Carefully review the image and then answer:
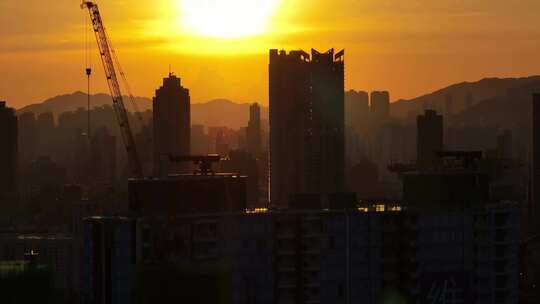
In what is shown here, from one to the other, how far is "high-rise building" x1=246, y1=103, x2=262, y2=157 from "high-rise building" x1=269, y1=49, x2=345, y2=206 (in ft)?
71.2

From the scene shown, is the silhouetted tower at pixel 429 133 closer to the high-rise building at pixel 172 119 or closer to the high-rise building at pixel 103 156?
the high-rise building at pixel 172 119

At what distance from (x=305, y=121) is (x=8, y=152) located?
99.0ft

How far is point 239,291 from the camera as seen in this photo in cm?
3206

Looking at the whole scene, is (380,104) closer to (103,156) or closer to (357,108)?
(357,108)

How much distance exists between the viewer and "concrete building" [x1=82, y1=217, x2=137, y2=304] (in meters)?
32.2

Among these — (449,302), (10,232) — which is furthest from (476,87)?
(449,302)

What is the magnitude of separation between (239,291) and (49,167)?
85.4m

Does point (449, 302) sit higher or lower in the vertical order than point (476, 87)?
lower

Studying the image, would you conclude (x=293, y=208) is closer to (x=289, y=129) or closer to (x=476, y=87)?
(x=289, y=129)

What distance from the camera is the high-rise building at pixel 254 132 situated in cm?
12356

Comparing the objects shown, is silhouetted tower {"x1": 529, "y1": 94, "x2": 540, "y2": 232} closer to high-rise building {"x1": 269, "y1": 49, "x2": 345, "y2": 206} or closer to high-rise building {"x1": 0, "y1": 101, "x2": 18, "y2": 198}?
high-rise building {"x1": 269, "y1": 49, "x2": 345, "y2": 206}

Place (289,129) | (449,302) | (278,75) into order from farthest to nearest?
(278,75), (289,129), (449,302)

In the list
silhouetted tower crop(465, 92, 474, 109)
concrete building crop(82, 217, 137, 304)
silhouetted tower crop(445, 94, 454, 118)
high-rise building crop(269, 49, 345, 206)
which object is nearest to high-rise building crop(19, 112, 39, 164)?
silhouetted tower crop(445, 94, 454, 118)

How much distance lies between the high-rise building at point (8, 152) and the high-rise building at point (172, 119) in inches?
435
